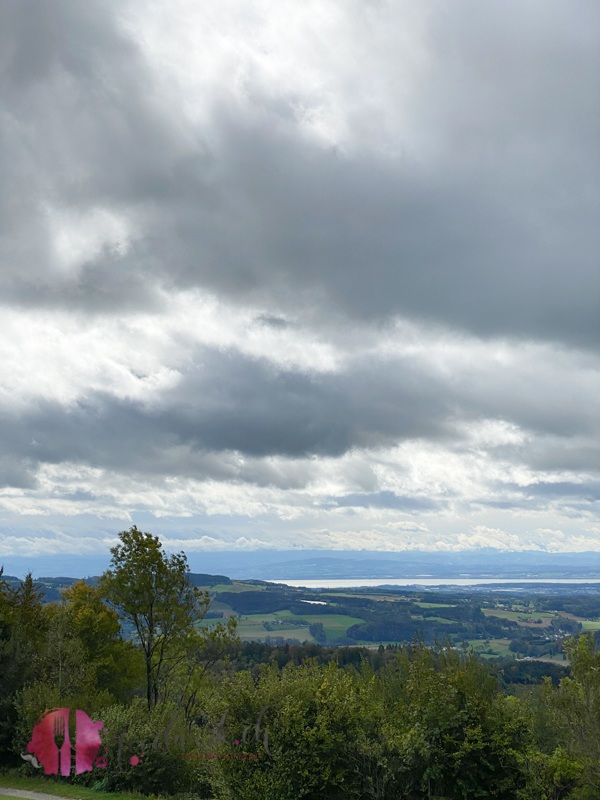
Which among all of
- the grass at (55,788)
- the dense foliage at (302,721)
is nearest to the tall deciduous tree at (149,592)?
the dense foliage at (302,721)

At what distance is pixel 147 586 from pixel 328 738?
44.8 feet

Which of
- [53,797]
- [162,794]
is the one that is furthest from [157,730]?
[53,797]

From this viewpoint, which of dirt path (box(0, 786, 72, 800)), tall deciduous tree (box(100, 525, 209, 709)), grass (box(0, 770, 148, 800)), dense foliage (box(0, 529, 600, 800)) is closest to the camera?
dense foliage (box(0, 529, 600, 800))

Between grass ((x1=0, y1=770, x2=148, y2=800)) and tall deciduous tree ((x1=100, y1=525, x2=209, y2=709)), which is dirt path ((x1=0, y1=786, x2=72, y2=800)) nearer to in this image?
grass ((x1=0, y1=770, x2=148, y2=800))

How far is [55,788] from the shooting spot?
26.0 meters

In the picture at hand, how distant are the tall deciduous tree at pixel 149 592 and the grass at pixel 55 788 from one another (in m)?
6.19

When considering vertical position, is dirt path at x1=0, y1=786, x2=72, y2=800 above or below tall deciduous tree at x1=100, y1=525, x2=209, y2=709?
below

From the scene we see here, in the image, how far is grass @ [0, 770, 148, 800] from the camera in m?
24.3

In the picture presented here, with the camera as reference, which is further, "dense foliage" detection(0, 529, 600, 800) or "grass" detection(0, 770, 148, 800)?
"grass" detection(0, 770, 148, 800)

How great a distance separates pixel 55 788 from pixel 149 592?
9.09m

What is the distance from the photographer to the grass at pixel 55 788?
24.3m

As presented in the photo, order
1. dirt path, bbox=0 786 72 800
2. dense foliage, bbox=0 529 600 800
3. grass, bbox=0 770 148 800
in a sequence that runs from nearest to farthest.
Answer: dense foliage, bbox=0 529 600 800, dirt path, bbox=0 786 72 800, grass, bbox=0 770 148 800

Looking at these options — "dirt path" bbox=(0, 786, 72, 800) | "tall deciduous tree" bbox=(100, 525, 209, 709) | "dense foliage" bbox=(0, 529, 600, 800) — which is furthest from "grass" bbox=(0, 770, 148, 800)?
"tall deciduous tree" bbox=(100, 525, 209, 709)

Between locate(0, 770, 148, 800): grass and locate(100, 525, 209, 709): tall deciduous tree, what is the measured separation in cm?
619
